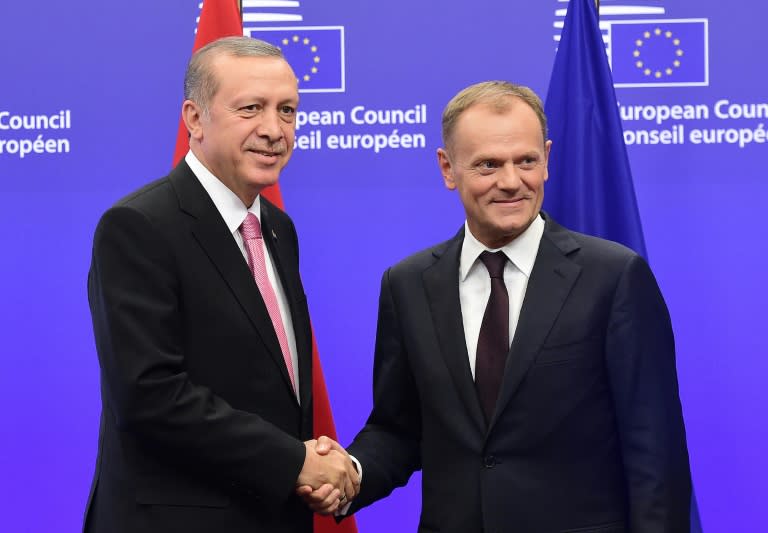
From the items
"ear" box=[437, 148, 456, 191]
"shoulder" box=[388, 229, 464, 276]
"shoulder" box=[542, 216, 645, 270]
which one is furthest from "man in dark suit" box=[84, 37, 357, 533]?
"shoulder" box=[542, 216, 645, 270]

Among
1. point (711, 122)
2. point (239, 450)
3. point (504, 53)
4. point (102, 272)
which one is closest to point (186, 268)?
point (102, 272)

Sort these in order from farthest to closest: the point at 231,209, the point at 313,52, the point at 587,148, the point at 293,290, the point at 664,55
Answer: the point at 313,52
the point at 664,55
the point at 587,148
the point at 293,290
the point at 231,209

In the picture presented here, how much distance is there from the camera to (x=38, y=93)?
4398 millimetres

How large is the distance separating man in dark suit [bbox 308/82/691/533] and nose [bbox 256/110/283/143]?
441 mm

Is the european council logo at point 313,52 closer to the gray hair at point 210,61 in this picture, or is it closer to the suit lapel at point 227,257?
the gray hair at point 210,61

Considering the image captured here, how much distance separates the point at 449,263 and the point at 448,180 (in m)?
0.21

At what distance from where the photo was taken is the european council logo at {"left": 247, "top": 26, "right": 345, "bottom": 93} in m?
4.27

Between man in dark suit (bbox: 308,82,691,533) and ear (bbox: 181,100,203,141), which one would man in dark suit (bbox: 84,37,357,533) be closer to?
ear (bbox: 181,100,203,141)

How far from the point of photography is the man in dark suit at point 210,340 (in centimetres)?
233

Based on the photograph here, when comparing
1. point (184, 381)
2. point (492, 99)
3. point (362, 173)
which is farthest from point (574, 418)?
point (362, 173)

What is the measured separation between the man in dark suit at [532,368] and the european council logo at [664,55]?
1792 mm

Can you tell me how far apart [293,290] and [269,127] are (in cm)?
43

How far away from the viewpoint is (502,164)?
2453mm

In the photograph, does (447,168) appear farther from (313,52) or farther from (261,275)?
(313,52)
